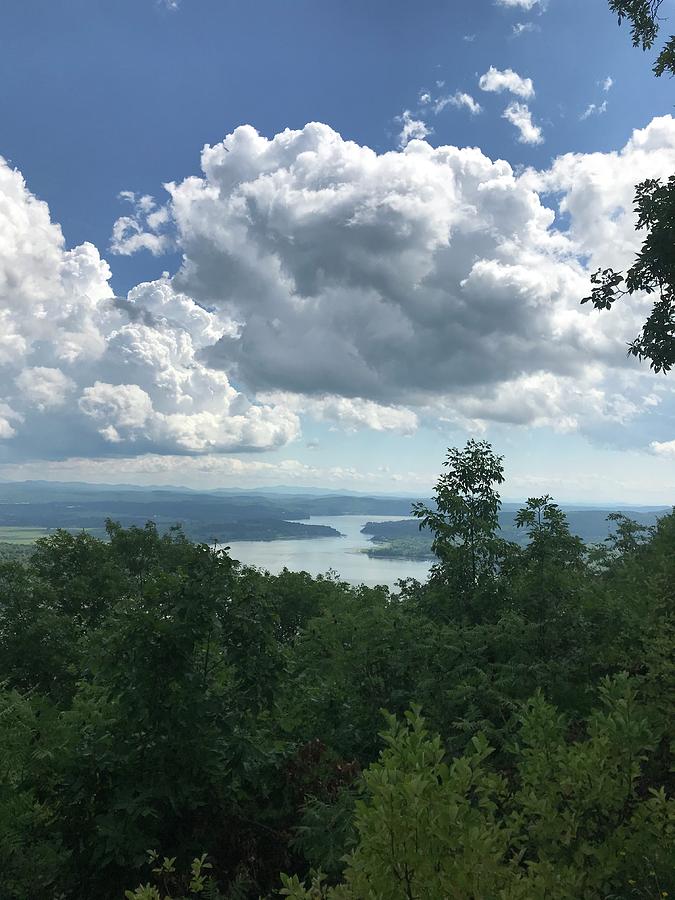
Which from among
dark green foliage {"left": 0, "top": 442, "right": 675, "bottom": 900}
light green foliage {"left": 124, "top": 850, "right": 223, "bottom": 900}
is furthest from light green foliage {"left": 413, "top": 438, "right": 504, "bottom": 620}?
light green foliage {"left": 124, "top": 850, "right": 223, "bottom": 900}

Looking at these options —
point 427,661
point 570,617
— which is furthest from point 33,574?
point 570,617

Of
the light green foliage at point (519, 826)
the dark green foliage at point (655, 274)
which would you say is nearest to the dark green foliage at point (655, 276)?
the dark green foliage at point (655, 274)

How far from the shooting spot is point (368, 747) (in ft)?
29.6

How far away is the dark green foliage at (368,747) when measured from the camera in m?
3.22

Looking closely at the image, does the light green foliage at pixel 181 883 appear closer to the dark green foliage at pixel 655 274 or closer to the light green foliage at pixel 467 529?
the light green foliage at pixel 467 529

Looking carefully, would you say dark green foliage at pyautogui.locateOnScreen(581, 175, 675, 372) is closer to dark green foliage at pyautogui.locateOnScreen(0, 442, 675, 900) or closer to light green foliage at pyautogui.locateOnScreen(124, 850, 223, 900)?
dark green foliage at pyautogui.locateOnScreen(0, 442, 675, 900)

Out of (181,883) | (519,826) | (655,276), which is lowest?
(181,883)

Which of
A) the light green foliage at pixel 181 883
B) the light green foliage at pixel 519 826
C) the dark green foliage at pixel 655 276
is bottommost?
the light green foliage at pixel 181 883

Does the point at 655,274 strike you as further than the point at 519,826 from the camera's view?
Yes

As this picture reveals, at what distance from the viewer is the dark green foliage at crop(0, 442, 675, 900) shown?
10.6 feet

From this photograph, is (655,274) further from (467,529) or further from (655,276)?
(467,529)

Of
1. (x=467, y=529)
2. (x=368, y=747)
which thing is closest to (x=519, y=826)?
(x=368, y=747)

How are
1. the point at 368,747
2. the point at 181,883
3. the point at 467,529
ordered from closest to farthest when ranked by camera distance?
the point at 181,883 < the point at 368,747 < the point at 467,529

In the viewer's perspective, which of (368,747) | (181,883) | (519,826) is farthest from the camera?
(368,747)
